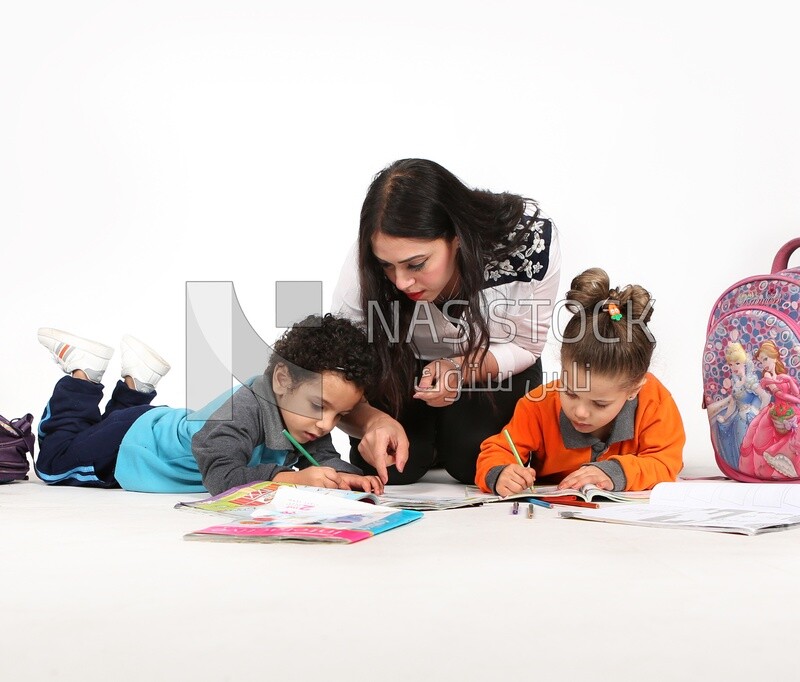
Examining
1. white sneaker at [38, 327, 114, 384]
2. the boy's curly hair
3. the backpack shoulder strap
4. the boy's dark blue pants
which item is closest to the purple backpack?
the boy's dark blue pants

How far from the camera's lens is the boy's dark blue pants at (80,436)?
210 centimetres

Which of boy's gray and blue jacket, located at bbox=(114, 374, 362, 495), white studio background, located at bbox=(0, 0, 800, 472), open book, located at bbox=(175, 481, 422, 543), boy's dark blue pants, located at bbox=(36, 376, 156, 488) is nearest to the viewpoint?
open book, located at bbox=(175, 481, 422, 543)

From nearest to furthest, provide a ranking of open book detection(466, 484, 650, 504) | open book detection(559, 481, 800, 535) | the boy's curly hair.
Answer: open book detection(559, 481, 800, 535) < open book detection(466, 484, 650, 504) < the boy's curly hair

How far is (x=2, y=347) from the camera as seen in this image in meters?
3.30

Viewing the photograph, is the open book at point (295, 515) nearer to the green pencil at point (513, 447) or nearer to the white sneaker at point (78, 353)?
the green pencil at point (513, 447)

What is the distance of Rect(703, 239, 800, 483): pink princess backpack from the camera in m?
1.92

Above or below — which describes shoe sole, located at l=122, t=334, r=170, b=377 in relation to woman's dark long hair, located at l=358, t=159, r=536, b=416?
below

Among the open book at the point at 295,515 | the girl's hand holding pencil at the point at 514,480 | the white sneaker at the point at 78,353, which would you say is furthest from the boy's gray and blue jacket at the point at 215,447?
the girl's hand holding pencil at the point at 514,480

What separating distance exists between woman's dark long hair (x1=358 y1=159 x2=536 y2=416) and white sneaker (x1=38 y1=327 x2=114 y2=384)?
2.36 feet

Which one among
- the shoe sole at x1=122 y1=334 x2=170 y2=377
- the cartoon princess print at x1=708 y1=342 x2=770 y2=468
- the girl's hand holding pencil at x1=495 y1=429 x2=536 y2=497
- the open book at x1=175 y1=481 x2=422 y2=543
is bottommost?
the open book at x1=175 y1=481 x2=422 y2=543

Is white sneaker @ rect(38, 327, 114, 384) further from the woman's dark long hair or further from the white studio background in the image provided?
the white studio background

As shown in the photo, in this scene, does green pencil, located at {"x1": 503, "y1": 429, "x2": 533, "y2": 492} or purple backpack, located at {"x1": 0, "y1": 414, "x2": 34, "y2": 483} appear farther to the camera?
purple backpack, located at {"x1": 0, "y1": 414, "x2": 34, "y2": 483}

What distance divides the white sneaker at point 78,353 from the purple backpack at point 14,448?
0.60ft

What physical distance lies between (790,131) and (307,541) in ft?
7.70
